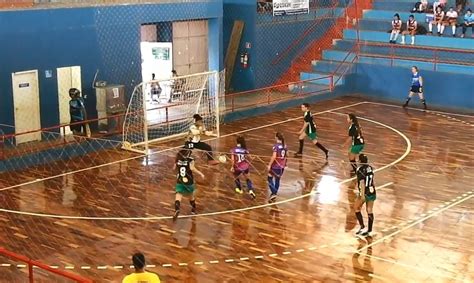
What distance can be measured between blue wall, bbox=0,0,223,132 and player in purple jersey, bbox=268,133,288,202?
30.0 feet

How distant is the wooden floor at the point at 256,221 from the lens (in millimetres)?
13391

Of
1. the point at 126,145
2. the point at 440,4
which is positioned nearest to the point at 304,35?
the point at 440,4

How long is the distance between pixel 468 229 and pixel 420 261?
2.24 m

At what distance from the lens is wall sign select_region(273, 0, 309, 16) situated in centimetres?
3127

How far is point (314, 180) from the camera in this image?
1894 cm

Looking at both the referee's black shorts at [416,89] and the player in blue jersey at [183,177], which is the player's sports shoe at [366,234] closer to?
the player in blue jersey at [183,177]

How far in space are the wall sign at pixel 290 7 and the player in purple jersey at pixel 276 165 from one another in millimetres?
15296

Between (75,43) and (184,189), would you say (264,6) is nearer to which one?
(75,43)

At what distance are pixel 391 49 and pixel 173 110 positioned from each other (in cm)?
1142

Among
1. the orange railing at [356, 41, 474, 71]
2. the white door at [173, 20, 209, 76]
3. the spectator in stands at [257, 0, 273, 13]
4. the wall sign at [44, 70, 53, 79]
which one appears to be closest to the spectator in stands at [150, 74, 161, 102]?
the white door at [173, 20, 209, 76]

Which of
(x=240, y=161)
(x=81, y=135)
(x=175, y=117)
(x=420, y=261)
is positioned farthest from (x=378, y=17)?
(x=420, y=261)

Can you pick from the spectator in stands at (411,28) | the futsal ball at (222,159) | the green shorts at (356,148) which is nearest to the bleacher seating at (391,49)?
the spectator in stands at (411,28)

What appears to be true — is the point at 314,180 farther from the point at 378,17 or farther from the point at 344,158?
the point at 378,17

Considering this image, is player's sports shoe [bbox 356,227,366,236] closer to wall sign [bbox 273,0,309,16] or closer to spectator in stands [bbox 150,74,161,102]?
spectator in stands [bbox 150,74,161,102]
